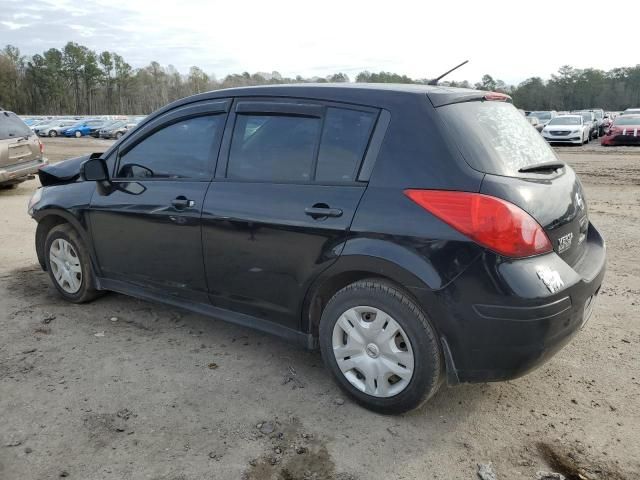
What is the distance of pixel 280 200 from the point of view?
321 cm

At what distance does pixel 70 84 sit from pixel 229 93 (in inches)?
5271

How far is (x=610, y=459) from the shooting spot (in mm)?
2670

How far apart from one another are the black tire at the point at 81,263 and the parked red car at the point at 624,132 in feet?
81.1

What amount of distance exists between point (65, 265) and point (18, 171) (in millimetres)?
7263

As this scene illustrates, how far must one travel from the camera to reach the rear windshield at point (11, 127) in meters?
10.5

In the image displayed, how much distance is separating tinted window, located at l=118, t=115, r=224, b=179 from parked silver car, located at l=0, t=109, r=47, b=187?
25.4 feet

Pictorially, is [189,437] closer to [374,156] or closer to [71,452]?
[71,452]

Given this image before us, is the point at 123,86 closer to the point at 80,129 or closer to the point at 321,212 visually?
the point at 80,129

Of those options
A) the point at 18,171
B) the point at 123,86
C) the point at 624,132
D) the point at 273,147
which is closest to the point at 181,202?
the point at 273,147

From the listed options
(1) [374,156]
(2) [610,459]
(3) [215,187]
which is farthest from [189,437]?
(2) [610,459]

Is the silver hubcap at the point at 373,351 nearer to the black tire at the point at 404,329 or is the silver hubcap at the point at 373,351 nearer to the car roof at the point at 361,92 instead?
the black tire at the point at 404,329

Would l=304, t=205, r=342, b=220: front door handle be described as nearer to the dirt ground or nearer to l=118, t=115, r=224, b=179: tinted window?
l=118, t=115, r=224, b=179: tinted window

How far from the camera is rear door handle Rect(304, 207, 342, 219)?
2974 millimetres

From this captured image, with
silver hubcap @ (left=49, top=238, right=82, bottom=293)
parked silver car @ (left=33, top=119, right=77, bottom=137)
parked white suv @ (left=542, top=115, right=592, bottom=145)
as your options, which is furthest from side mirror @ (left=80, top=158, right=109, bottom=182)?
parked silver car @ (left=33, top=119, right=77, bottom=137)
